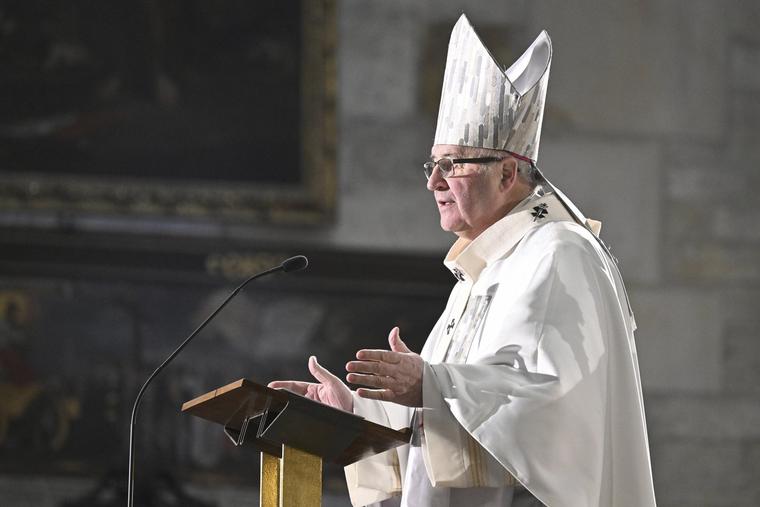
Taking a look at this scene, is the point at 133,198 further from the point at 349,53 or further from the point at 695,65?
the point at 695,65

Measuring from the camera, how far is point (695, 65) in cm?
968

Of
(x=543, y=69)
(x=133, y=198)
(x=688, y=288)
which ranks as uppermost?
(x=543, y=69)

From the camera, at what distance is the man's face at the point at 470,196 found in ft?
12.4

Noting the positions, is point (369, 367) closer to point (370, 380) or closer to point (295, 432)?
point (370, 380)

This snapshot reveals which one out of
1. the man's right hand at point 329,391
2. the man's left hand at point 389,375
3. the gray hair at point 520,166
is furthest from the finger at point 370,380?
the gray hair at point 520,166

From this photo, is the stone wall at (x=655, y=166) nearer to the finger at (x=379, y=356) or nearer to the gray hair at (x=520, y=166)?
the gray hair at (x=520, y=166)

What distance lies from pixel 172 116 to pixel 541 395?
20.4 ft

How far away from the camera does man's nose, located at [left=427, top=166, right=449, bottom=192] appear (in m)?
3.80

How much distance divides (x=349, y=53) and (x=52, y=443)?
3.37 metres

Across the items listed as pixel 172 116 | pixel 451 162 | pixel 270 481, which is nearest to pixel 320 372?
pixel 270 481

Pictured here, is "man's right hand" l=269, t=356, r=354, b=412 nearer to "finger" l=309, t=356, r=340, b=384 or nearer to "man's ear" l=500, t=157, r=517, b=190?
"finger" l=309, t=356, r=340, b=384

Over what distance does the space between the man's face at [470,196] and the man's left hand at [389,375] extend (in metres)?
0.72

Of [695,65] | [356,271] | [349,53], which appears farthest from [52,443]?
[695,65]

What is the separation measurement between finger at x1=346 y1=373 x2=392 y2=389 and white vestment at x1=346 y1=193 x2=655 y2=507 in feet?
0.41
